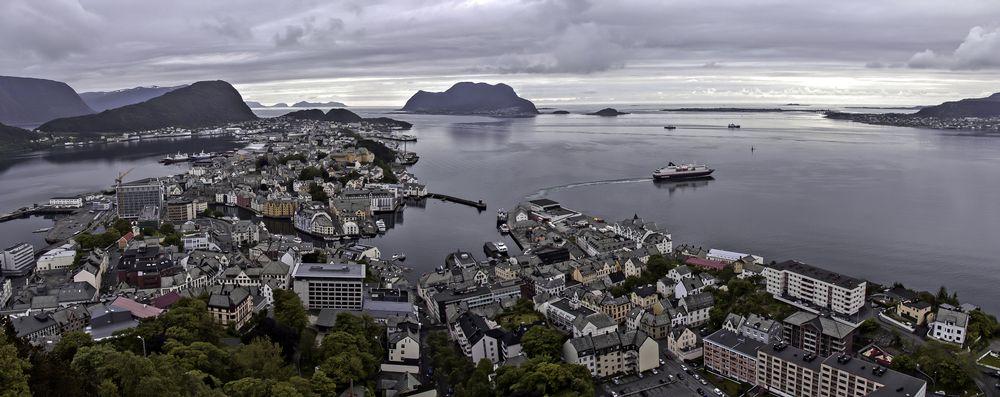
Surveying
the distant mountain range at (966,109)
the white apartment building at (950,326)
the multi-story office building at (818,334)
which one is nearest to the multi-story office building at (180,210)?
the multi-story office building at (818,334)

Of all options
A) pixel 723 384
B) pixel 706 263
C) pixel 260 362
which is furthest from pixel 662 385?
pixel 706 263

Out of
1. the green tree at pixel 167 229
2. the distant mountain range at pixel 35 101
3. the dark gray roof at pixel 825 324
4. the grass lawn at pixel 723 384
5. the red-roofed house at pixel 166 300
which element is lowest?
the grass lawn at pixel 723 384

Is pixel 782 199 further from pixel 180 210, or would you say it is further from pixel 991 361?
pixel 180 210

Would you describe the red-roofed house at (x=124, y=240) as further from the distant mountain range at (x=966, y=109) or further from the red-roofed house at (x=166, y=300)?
the distant mountain range at (x=966, y=109)

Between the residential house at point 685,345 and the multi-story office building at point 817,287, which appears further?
the multi-story office building at point 817,287

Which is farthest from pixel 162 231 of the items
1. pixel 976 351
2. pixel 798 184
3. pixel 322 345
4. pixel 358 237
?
pixel 798 184

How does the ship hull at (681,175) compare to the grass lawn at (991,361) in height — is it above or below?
above
